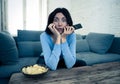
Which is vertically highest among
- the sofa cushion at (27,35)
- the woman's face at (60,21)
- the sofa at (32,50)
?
the woman's face at (60,21)

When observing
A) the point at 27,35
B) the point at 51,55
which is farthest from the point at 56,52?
the point at 27,35

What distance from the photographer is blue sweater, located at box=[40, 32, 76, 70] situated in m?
1.42

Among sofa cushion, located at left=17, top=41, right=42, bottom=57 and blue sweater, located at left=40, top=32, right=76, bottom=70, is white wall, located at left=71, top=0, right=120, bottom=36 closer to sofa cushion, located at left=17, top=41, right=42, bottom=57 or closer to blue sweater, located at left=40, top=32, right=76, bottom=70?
sofa cushion, located at left=17, top=41, right=42, bottom=57

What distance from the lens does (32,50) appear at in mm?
2803

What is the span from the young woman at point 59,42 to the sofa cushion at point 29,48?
1117 millimetres

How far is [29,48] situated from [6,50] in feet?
2.47

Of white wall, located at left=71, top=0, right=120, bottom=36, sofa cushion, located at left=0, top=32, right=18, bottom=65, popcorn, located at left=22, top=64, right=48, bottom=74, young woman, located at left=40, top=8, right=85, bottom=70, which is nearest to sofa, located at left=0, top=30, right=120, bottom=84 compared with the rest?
sofa cushion, located at left=0, top=32, right=18, bottom=65

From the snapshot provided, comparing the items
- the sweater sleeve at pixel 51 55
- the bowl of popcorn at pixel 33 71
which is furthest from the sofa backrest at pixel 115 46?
the bowl of popcorn at pixel 33 71

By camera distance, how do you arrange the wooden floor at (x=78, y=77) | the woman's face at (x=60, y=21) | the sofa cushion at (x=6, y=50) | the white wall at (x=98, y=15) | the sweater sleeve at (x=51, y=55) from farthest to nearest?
1. the white wall at (x=98, y=15)
2. the sofa cushion at (x=6, y=50)
3. the woman's face at (x=60, y=21)
4. the sweater sleeve at (x=51, y=55)
5. the wooden floor at (x=78, y=77)

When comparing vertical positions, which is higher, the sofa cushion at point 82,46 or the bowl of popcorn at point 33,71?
the bowl of popcorn at point 33,71

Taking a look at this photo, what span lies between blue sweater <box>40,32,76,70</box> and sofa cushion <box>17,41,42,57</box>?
4.06ft

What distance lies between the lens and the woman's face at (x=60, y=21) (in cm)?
166

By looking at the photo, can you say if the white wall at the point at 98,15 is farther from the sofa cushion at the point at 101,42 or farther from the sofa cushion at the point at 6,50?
the sofa cushion at the point at 6,50

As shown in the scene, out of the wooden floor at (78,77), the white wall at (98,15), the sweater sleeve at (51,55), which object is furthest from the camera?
the white wall at (98,15)
